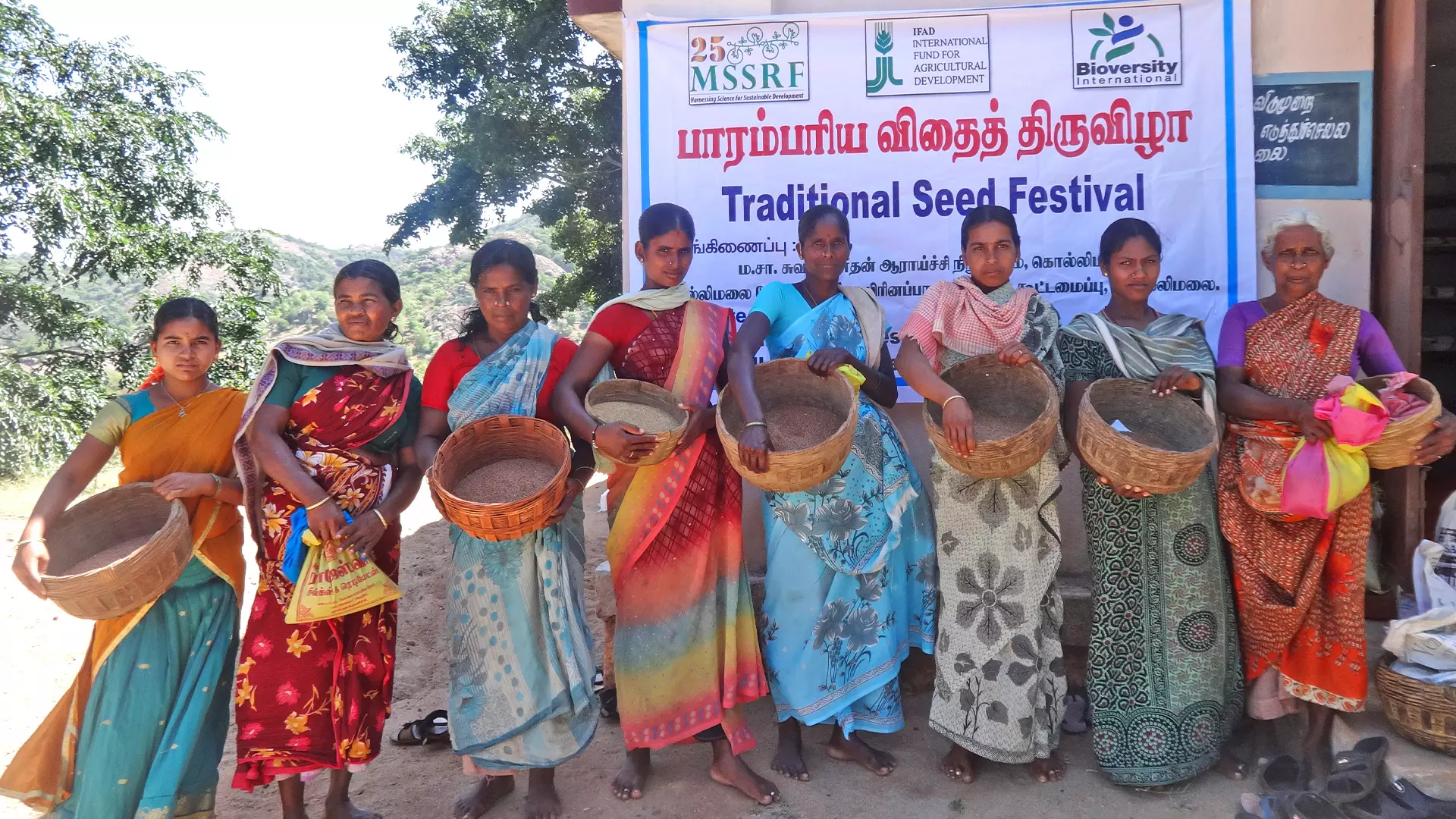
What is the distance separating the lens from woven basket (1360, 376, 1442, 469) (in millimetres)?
2656

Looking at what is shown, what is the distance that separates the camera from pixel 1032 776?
3113 mm

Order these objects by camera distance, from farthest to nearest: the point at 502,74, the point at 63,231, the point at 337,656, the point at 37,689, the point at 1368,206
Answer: the point at 502,74
the point at 63,231
the point at 37,689
the point at 1368,206
the point at 337,656

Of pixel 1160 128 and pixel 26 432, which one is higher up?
pixel 1160 128

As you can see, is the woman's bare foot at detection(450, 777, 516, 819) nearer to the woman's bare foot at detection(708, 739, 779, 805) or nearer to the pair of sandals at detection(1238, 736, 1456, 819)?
the woman's bare foot at detection(708, 739, 779, 805)

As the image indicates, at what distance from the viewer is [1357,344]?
299 centimetres

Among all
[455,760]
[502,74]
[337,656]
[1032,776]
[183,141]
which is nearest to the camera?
[337,656]

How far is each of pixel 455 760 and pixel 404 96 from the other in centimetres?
1439

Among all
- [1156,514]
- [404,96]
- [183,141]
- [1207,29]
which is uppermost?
[404,96]

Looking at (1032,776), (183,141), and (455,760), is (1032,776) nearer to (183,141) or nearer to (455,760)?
(455,760)

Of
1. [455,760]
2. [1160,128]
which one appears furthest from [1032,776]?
[1160,128]

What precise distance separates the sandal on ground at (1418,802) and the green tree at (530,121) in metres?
12.9

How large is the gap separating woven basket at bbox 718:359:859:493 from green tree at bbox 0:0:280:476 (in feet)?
32.4

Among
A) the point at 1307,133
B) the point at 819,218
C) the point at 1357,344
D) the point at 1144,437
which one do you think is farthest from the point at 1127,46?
the point at 1144,437

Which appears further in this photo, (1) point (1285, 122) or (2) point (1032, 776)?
(1) point (1285, 122)
